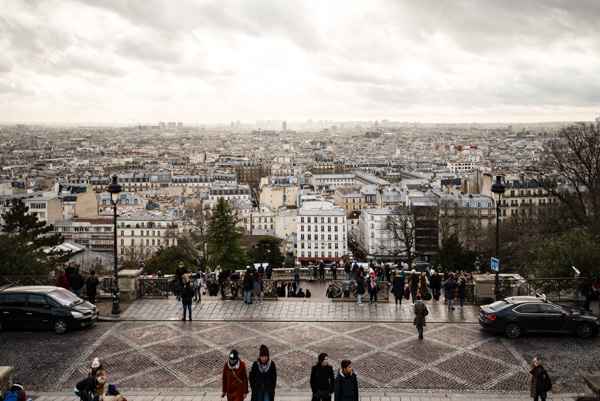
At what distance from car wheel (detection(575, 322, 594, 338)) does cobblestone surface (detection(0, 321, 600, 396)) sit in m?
0.18

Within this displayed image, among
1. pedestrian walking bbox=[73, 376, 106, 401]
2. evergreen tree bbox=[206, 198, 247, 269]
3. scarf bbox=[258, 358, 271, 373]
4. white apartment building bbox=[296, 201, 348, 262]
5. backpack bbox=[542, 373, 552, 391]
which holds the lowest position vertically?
white apartment building bbox=[296, 201, 348, 262]

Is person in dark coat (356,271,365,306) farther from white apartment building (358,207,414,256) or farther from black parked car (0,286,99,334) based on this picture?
white apartment building (358,207,414,256)

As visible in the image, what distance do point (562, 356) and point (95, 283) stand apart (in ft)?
44.2

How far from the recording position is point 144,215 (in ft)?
274

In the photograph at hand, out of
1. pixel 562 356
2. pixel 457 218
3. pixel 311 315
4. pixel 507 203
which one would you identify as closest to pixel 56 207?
pixel 457 218

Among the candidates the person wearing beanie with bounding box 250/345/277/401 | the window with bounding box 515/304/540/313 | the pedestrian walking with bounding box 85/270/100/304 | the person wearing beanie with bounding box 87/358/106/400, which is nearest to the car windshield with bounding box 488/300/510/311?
the window with bounding box 515/304/540/313

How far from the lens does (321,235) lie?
85.0 meters

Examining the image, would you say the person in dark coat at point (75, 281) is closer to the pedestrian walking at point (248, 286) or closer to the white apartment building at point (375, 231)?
the pedestrian walking at point (248, 286)

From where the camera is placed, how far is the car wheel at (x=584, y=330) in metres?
15.7

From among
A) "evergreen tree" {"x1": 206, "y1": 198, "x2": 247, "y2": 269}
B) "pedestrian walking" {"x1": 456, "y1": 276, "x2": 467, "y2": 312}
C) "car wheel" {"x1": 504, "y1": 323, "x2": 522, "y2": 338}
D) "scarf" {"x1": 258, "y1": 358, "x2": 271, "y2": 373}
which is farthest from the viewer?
"evergreen tree" {"x1": 206, "y1": 198, "x2": 247, "y2": 269}

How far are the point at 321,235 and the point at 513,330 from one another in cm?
6920

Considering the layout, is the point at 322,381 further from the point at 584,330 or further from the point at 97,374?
the point at 584,330

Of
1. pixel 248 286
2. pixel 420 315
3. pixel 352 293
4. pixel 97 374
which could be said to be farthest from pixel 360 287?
pixel 97 374

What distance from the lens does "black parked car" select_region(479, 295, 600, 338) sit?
1570 cm
